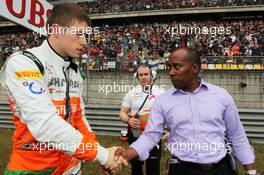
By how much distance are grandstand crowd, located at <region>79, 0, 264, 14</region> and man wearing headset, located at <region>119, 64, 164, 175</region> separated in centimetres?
3478

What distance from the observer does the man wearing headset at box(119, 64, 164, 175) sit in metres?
5.62

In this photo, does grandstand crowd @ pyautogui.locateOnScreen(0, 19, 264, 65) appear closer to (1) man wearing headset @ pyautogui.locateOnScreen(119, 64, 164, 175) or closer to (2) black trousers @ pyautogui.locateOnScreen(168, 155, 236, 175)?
(1) man wearing headset @ pyautogui.locateOnScreen(119, 64, 164, 175)

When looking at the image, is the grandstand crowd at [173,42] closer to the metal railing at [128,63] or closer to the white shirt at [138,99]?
the metal railing at [128,63]

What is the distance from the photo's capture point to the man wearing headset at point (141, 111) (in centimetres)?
562

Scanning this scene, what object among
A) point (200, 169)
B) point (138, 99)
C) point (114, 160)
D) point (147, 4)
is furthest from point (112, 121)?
point (147, 4)

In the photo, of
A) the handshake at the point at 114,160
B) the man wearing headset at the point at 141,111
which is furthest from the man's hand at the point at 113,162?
the man wearing headset at the point at 141,111

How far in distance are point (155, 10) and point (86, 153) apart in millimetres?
40276

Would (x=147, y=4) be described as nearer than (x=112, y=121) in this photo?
No

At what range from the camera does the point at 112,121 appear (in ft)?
34.1

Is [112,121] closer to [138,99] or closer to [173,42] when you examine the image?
[138,99]

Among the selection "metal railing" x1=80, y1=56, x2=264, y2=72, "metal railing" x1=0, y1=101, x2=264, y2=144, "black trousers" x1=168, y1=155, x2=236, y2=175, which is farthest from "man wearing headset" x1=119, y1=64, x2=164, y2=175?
"metal railing" x1=80, y1=56, x2=264, y2=72

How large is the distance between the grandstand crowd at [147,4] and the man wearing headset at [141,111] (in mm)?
34776

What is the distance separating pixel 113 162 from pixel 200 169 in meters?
0.95

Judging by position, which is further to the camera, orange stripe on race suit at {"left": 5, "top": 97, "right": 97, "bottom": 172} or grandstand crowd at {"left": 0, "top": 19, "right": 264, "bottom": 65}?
grandstand crowd at {"left": 0, "top": 19, "right": 264, "bottom": 65}
